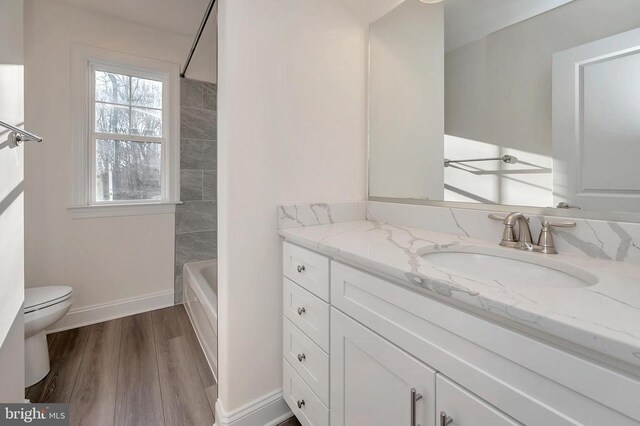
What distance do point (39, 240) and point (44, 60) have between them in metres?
1.24

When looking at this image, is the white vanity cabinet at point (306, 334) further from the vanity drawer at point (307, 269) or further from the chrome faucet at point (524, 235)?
the chrome faucet at point (524, 235)

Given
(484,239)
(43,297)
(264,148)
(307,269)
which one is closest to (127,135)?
(43,297)

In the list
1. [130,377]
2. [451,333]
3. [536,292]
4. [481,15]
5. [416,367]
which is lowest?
[130,377]

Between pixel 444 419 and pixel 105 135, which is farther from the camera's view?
pixel 105 135

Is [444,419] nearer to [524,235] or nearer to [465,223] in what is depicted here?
[524,235]

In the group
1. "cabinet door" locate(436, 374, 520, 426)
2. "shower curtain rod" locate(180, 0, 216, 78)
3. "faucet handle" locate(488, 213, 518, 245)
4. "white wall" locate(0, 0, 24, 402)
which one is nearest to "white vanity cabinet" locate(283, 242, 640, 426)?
"cabinet door" locate(436, 374, 520, 426)

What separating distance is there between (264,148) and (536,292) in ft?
3.35

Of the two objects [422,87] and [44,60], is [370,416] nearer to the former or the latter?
[422,87]

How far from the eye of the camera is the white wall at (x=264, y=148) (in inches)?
44.9

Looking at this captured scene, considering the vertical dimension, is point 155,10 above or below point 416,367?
above

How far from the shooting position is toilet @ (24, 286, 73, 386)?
147 cm

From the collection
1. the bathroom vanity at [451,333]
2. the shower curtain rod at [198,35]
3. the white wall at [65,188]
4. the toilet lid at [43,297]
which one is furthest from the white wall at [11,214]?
the white wall at [65,188]

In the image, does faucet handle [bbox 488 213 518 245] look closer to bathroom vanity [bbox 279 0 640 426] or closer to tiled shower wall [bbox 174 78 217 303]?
bathroom vanity [bbox 279 0 640 426]

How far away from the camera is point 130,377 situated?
154cm
